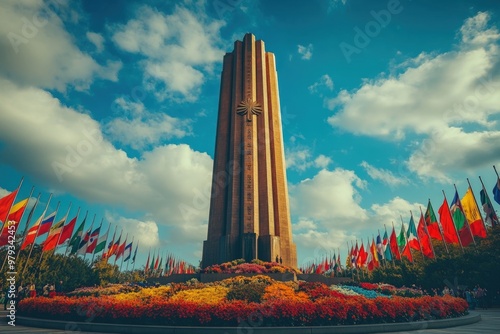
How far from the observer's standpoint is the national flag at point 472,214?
24547 mm

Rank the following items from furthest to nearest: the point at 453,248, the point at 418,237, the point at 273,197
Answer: the point at 453,248, the point at 273,197, the point at 418,237

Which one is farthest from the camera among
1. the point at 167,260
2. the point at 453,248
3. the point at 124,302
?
the point at 167,260

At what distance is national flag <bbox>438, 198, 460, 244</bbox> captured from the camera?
26.3m

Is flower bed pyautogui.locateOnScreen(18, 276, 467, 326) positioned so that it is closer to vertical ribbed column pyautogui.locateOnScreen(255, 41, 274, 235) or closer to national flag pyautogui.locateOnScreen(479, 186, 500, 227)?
national flag pyautogui.locateOnScreen(479, 186, 500, 227)

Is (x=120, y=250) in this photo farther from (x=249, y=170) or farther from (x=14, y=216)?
(x=249, y=170)

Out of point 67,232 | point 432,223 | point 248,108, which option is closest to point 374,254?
point 432,223

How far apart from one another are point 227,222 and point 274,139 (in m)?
11.4

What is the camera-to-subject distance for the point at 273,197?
33812 mm

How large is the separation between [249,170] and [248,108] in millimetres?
7714

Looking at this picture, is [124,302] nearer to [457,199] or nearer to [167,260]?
[457,199]

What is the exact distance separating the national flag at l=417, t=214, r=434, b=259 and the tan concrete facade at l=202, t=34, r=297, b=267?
12.7m

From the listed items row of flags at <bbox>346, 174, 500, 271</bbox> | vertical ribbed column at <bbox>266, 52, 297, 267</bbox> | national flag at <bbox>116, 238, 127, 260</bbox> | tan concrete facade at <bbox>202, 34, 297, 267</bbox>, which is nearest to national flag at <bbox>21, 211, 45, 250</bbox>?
tan concrete facade at <bbox>202, 34, 297, 267</bbox>

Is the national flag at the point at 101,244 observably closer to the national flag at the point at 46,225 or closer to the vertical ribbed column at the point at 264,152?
the national flag at the point at 46,225

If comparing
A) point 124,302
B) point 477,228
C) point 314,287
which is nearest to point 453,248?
point 477,228
